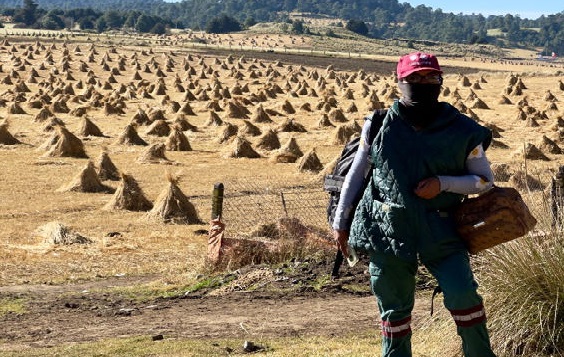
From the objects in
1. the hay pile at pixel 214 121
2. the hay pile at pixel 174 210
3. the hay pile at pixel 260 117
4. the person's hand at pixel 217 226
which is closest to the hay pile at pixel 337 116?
the hay pile at pixel 260 117

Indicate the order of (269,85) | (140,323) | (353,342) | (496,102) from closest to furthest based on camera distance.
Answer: (353,342), (140,323), (496,102), (269,85)

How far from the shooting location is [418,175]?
5836 millimetres

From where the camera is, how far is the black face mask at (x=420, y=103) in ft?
Result: 19.2

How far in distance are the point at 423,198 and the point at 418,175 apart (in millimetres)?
142

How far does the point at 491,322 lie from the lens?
7.21 meters

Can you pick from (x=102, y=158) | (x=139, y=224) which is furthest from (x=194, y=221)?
(x=102, y=158)

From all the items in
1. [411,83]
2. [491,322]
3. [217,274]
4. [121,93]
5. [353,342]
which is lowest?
[121,93]

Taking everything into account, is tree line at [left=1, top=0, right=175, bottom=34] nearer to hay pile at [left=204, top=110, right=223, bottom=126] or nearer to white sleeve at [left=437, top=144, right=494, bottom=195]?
hay pile at [left=204, top=110, right=223, bottom=126]

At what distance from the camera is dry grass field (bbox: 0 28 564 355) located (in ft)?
45.7

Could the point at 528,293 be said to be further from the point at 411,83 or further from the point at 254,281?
the point at 254,281

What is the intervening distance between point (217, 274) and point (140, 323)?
110 inches

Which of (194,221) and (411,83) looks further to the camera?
(194,221)

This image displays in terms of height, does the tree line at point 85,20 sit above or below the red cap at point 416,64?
below

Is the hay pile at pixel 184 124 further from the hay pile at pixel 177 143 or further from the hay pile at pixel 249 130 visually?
the hay pile at pixel 177 143
